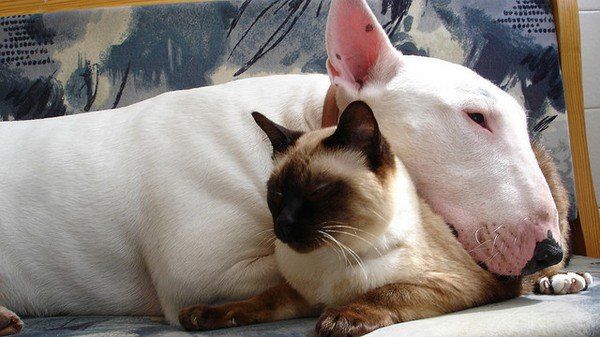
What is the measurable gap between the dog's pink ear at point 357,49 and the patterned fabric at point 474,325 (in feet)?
1.37

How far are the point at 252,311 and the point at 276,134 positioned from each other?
262mm

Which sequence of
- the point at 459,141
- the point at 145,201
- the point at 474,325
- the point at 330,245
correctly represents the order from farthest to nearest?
the point at 145,201, the point at 459,141, the point at 330,245, the point at 474,325

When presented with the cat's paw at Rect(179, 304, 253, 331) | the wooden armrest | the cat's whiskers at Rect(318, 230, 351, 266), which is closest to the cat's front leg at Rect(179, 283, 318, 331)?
the cat's paw at Rect(179, 304, 253, 331)

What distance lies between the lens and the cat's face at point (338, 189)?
90cm

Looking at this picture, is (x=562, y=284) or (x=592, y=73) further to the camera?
(x=592, y=73)

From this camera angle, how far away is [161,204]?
1.15m

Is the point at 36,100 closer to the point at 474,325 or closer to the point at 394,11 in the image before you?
the point at 394,11

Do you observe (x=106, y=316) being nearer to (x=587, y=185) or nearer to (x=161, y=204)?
(x=161, y=204)

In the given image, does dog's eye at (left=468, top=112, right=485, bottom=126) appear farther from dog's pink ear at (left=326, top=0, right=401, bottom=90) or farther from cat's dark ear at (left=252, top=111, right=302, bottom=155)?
cat's dark ear at (left=252, top=111, right=302, bottom=155)

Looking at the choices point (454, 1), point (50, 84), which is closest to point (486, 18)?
point (454, 1)

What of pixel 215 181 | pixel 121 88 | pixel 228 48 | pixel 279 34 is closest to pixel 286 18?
pixel 279 34

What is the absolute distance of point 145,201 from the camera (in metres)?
1.18

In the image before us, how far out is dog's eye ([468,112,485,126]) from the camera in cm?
109

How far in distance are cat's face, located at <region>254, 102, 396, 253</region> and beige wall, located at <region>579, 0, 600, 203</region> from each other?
1425 millimetres
